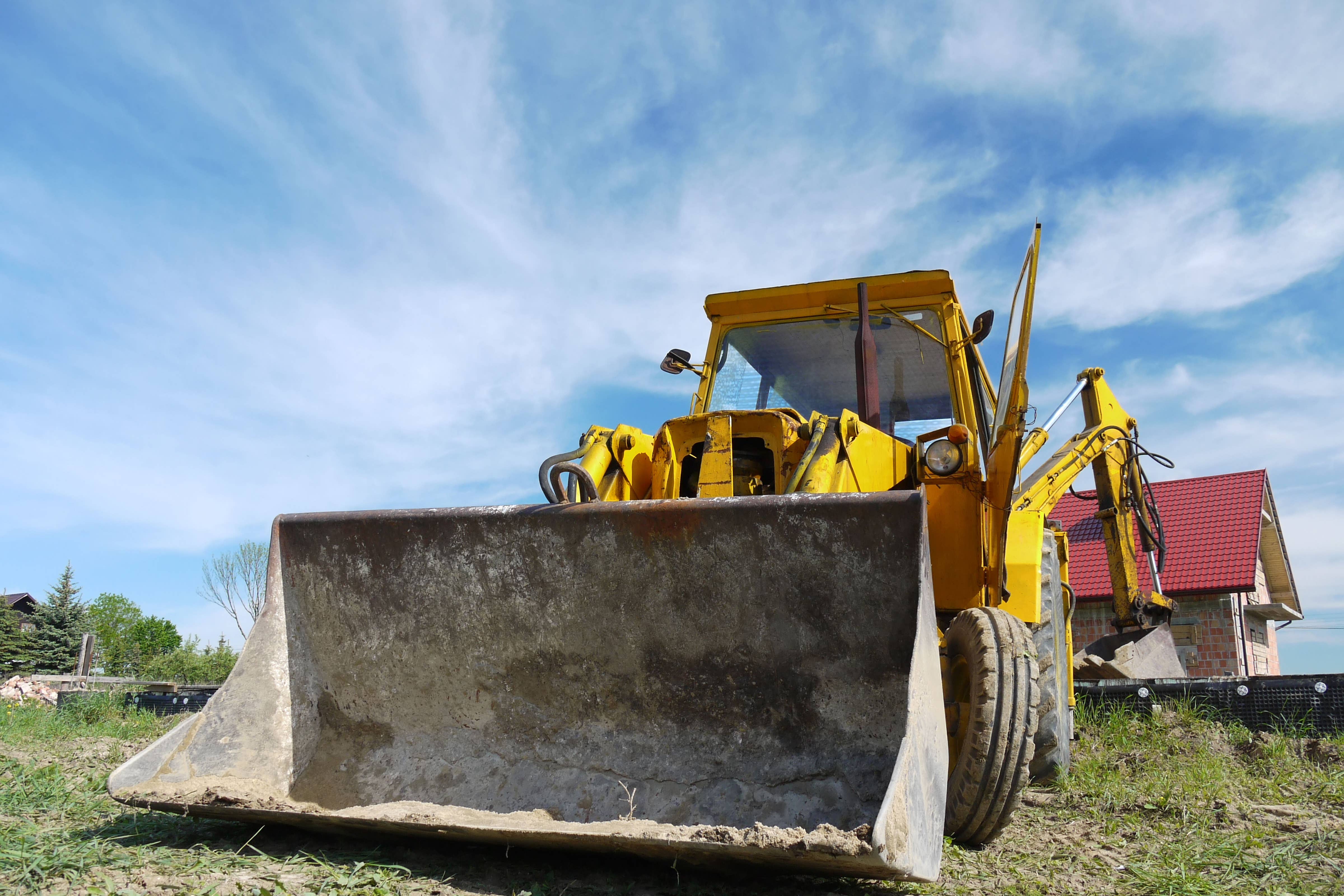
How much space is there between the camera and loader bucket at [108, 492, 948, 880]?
279cm

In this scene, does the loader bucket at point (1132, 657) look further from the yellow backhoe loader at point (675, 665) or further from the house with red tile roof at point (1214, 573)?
the house with red tile roof at point (1214, 573)

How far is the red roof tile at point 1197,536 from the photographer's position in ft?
50.1

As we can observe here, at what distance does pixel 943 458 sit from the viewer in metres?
3.96

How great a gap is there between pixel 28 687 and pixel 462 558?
12730mm

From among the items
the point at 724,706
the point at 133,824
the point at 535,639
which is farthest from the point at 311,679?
the point at 724,706

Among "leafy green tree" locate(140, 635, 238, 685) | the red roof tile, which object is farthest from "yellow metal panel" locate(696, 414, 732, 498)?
"leafy green tree" locate(140, 635, 238, 685)

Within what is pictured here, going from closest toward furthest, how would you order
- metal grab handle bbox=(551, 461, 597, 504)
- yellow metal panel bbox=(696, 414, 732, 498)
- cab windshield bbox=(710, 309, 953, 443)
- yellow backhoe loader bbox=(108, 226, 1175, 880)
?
1. yellow backhoe loader bbox=(108, 226, 1175, 880)
2. metal grab handle bbox=(551, 461, 597, 504)
3. yellow metal panel bbox=(696, 414, 732, 498)
4. cab windshield bbox=(710, 309, 953, 443)

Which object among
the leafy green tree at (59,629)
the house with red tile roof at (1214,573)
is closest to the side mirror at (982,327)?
the house with red tile roof at (1214,573)

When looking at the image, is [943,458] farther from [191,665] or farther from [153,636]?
[153,636]

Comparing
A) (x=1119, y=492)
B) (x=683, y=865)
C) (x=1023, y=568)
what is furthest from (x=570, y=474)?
(x=1119, y=492)

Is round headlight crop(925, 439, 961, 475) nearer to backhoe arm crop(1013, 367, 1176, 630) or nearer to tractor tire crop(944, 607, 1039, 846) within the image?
tractor tire crop(944, 607, 1039, 846)

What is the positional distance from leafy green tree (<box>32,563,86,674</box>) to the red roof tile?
105ft

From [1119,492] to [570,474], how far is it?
532cm

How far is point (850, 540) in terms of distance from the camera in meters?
2.96
